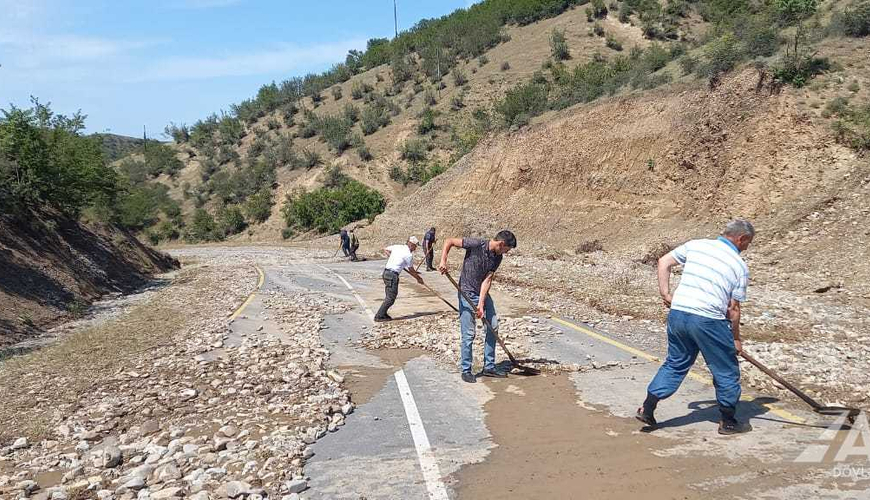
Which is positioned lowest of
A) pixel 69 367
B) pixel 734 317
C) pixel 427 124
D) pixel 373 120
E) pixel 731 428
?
pixel 69 367

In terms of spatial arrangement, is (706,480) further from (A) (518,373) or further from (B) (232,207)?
(B) (232,207)

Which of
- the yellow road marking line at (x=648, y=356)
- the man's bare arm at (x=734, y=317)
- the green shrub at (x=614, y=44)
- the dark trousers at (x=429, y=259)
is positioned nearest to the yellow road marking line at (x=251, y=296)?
the dark trousers at (x=429, y=259)

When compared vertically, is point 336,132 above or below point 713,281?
above

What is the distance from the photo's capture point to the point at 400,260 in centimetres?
1306

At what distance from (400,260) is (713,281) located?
8230mm

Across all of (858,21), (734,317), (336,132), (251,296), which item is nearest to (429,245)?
(251,296)

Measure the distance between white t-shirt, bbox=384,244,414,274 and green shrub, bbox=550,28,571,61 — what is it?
46893 millimetres

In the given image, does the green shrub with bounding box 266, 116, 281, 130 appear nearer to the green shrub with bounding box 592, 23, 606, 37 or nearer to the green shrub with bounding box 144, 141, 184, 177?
the green shrub with bounding box 144, 141, 184, 177

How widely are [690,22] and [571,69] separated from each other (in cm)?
1183

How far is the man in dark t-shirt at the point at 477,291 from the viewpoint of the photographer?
783 cm

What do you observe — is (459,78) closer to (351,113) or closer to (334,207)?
(351,113)

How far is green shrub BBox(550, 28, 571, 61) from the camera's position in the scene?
55.5m

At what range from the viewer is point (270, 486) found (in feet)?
16.5

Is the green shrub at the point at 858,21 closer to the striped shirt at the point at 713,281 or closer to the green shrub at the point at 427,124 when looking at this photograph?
the striped shirt at the point at 713,281
